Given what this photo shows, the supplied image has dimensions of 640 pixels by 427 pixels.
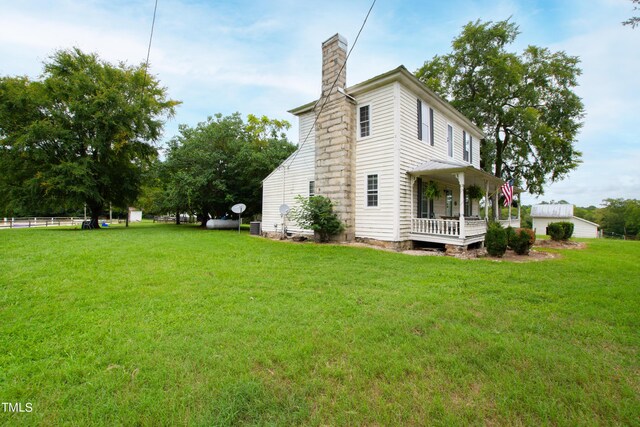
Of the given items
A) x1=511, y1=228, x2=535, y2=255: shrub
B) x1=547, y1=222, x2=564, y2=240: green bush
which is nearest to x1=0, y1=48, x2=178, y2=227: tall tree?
x1=511, y1=228, x2=535, y2=255: shrub

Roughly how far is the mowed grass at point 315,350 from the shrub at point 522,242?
3945 millimetres

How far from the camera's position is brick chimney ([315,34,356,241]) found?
11227 millimetres

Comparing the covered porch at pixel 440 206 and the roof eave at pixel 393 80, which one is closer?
the covered porch at pixel 440 206

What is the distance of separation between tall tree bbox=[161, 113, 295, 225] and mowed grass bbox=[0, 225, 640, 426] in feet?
44.8

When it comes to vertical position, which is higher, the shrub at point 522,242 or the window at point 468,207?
the window at point 468,207

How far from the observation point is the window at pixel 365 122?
1127cm

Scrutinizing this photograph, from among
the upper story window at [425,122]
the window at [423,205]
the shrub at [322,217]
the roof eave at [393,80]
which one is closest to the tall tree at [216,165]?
the shrub at [322,217]

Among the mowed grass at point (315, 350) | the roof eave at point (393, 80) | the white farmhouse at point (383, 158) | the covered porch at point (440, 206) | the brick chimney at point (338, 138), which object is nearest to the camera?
the mowed grass at point (315, 350)

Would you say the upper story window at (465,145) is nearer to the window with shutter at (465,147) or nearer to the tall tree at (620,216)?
the window with shutter at (465,147)

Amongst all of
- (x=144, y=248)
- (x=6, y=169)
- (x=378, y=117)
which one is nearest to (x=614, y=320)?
(x=378, y=117)

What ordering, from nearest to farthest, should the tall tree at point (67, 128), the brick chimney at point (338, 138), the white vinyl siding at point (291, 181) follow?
the brick chimney at point (338, 138) → the white vinyl siding at point (291, 181) → the tall tree at point (67, 128)

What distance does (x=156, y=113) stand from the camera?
1981cm

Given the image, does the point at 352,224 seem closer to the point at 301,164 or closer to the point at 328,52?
the point at 301,164

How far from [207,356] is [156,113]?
72.1 feet
